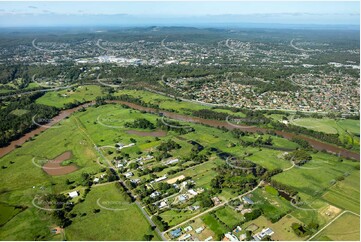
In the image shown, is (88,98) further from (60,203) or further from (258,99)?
(60,203)

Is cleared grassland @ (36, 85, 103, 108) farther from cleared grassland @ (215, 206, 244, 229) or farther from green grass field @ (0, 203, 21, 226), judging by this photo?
cleared grassland @ (215, 206, 244, 229)

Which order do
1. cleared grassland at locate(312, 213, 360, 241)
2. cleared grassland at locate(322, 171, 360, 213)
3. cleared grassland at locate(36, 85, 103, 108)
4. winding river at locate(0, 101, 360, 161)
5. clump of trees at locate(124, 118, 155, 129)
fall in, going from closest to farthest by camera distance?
cleared grassland at locate(312, 213, 360, 241) → cleared grassland at locate(322, 171, 360, 213) → winding river at locate(0, 101, 360, 161) → clump of trees at locate(124, 118, 155, 129) → cleared grassland at locate(36, 85, 103, 108)

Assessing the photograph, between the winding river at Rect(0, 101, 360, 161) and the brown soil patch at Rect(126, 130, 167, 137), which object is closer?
the winding river at Rect(0, 101, 360, 161)

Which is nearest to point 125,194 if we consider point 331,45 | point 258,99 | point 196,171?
point 196,171

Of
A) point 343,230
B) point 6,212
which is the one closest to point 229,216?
point 343,230

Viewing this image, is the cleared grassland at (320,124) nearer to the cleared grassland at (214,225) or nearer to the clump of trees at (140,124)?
the clump of trees at (140,124)

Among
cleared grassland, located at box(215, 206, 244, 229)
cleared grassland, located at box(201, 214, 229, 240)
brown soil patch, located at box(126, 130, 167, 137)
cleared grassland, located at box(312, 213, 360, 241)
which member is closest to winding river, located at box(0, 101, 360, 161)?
brown soil patch, located at box(126, 130, 167, 137)
